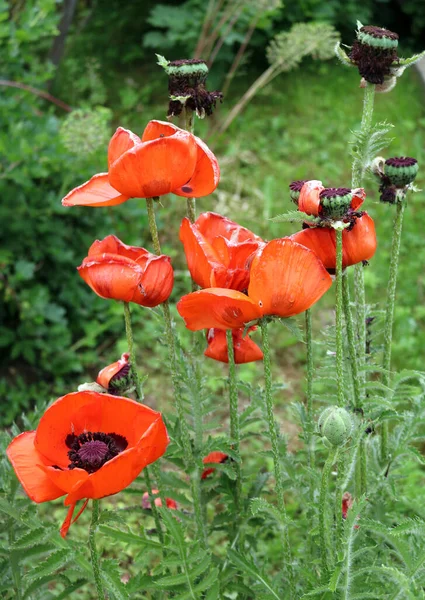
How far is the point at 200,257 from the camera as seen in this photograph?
1.17 metres

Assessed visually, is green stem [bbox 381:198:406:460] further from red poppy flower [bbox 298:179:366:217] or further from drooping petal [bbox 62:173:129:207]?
drooping petal [bbox 62:173:129:207]

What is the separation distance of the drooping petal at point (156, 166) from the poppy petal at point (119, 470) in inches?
13.0

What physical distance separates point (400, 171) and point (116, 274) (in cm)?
48

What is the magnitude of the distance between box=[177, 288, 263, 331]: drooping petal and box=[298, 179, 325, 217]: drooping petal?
15 centimetres

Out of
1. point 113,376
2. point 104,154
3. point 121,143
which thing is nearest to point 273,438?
point 113,376

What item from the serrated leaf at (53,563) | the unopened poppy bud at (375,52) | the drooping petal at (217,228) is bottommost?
the serrated leaf at (53,563)

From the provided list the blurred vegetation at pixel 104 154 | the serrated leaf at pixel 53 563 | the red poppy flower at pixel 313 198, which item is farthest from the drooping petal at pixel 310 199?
the blurred vegetation at pixel 104 154

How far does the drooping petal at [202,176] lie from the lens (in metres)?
1.24

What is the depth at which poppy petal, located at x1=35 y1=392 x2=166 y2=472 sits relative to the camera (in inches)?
45.1

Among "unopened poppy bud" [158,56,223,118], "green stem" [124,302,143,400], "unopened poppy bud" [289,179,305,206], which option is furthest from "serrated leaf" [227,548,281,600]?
"unopened poppy bud" [158,56,223,118]

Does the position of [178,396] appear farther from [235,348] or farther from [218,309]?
[218,309]

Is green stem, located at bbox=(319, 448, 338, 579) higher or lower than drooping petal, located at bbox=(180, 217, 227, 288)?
lower

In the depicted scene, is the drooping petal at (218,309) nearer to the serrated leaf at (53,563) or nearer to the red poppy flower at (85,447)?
the red poppy flower at (85,447)

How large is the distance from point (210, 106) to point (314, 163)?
295cm
